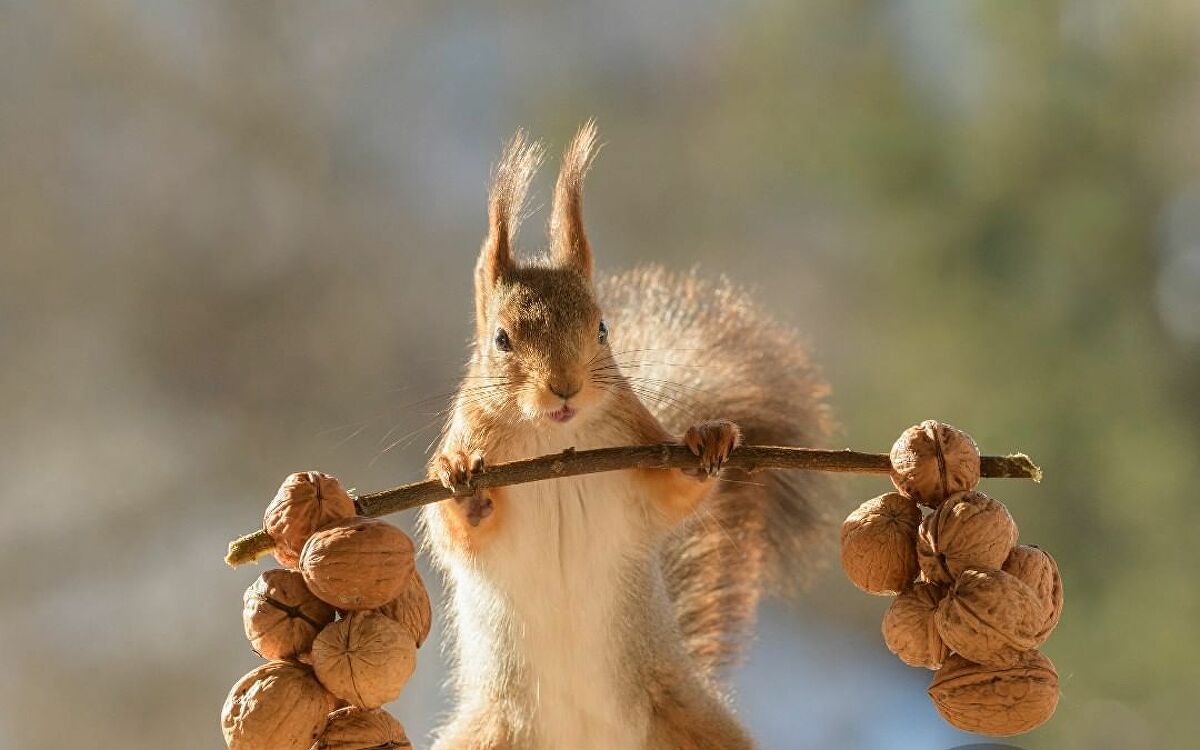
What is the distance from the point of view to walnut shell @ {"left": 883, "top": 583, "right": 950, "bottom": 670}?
828mm

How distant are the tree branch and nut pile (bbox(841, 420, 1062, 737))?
0.9 inches

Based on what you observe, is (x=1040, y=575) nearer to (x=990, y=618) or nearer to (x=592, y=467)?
(x=990, y=618)

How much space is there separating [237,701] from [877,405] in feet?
4.41

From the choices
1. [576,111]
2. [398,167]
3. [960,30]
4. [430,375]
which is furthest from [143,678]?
[960,30]

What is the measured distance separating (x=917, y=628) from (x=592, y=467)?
0.23m

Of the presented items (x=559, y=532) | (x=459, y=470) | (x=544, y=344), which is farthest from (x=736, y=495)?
(x=459, y=470)

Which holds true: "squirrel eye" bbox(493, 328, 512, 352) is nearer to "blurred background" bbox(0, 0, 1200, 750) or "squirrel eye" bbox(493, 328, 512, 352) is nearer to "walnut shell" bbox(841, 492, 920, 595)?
"walnut shell" bbox(841, 492, 920, 595)

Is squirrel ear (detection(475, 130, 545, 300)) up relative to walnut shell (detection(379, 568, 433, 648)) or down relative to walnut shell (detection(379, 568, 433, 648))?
up

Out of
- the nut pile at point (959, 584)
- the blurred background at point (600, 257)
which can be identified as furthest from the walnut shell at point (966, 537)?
the blurred background at point (600, 257)

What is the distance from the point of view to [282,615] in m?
0.80

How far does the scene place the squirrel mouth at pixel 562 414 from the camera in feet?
3.47

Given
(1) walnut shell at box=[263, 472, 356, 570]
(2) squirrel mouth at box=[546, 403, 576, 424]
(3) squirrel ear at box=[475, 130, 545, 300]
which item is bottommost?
(1) walnut shell at box=[263, 472, 356, 570]

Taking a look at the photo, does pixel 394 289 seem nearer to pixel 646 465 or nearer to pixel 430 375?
pixel 430 375

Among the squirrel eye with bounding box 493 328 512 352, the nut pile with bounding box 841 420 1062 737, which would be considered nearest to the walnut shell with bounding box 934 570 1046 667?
the nut pile with bounding box 841 420 1062 737
